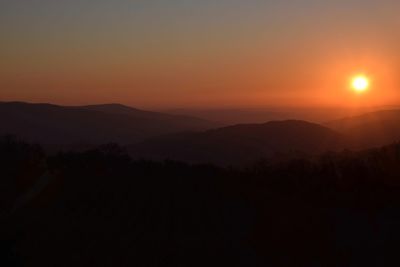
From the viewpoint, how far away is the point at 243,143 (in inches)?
3905

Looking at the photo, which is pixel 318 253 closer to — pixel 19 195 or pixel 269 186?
pixel 269 186

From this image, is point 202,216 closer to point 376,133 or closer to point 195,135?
point 195,135

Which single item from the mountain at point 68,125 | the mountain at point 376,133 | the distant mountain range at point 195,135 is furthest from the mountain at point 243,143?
the mountain at point 68,125

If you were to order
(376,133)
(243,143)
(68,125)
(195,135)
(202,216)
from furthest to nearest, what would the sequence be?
1. (68,125)
2. (376,133)
3. (195,135)
4. (243,143)
5. (202,216)

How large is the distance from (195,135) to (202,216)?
89785 mm

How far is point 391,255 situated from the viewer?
12.6m

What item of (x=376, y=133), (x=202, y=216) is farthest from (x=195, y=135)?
(x=202, y=216)

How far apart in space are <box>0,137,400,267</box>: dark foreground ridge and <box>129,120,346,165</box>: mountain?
5617cm

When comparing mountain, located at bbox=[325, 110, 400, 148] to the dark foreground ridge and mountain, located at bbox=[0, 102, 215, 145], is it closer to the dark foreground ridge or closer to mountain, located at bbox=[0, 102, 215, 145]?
mountain, located at bbox=[0, 102, 215, 145]

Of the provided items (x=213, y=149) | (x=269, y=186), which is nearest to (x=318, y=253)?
(x=269, y=186)

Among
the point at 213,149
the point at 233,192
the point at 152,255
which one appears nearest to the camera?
the point at 152,255

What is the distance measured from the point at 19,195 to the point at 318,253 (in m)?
12.2

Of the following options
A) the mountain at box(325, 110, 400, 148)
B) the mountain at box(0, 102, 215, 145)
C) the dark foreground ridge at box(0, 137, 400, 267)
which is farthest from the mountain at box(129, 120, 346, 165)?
the dark foreground ridge at box(0, 137, 400, 267)

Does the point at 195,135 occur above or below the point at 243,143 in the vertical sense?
above
